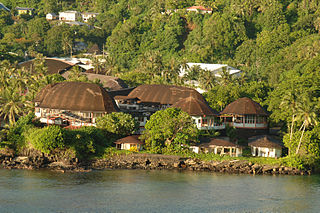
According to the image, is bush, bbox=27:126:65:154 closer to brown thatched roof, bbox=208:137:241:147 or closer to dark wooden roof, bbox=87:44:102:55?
brown thatched roof, bbox=208:137:241:147

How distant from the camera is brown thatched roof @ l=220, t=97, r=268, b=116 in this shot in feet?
281

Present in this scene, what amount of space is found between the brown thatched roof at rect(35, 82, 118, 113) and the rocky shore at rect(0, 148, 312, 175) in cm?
1128

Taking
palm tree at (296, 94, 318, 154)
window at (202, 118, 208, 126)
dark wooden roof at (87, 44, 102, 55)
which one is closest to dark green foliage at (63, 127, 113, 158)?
window at (202, 118, 208, 126)

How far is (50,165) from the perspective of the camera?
6894 cm

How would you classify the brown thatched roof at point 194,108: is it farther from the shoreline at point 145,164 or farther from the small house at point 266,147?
the shoreline at point 145,164

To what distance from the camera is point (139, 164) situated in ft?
231

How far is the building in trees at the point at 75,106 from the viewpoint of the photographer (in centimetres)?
8019

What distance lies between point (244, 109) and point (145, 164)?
21.9m

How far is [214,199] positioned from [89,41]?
145178 millimetres

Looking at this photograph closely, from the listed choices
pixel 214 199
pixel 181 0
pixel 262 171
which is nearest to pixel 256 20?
pixel 181 0

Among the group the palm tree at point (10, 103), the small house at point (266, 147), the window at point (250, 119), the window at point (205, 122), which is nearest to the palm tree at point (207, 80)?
the window at point (250, 119)

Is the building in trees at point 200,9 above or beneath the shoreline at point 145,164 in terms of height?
above

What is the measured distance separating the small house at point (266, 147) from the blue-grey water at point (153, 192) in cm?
657

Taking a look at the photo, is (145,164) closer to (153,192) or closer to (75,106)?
(153,192)
